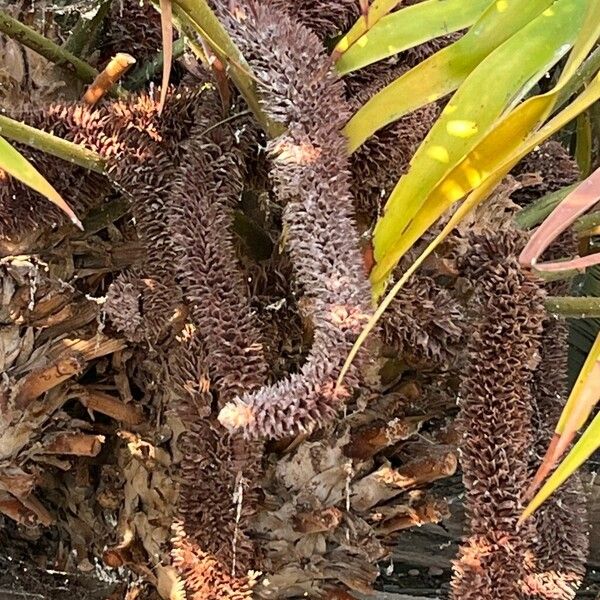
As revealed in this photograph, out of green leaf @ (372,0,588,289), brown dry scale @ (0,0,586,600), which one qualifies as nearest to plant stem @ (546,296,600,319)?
brown dry scale @ (0,0,586,600)

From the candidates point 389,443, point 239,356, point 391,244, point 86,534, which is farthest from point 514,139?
point 86,534

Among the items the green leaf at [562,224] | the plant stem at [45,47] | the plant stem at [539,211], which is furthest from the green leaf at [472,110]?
the plant stem at [45,47]

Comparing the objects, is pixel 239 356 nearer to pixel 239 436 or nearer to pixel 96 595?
pixel 239 436

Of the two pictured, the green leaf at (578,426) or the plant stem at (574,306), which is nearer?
the green leaf at (578,426)

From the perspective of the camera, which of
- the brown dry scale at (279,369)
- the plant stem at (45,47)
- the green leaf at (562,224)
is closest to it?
the green leaf at (562,224)

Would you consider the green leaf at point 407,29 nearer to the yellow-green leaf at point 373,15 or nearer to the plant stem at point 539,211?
the yellow-green leaf at point 373,15

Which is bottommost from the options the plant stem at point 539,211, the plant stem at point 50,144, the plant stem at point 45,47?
the plant stem at point 50,144
